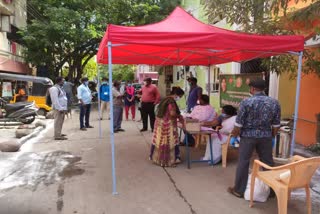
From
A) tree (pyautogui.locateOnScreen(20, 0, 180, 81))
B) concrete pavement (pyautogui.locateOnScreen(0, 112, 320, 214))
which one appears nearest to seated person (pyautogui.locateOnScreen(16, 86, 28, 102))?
tree (pyautogui.locateOnScreen(20, 0, 180, 81))

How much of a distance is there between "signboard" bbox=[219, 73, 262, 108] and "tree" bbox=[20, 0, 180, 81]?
10197 mm

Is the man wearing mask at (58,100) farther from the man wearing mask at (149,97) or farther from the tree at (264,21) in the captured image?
the tree at (264,21)

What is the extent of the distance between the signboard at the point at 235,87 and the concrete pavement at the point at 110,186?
6.51 feet

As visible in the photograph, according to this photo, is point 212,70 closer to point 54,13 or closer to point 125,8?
point 125,8

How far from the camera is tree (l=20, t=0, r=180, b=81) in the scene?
55.2 ft

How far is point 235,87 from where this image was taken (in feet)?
26.7

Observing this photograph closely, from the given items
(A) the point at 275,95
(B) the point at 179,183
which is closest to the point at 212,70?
(A) the point at 275,95

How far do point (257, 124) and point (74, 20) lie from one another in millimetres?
15033

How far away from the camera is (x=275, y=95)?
8.38 m

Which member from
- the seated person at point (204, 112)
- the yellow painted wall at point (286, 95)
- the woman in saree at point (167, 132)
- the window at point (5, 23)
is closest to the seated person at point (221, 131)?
the seated person at point (204, 112)

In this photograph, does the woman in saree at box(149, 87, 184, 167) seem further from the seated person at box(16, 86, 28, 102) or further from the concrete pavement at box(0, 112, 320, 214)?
the seated person at box(16, 86, 28, 102)

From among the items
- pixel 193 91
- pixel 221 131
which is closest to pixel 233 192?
pixel 221 131

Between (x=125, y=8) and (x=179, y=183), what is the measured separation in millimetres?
14658

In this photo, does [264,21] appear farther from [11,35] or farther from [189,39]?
[11,35]
